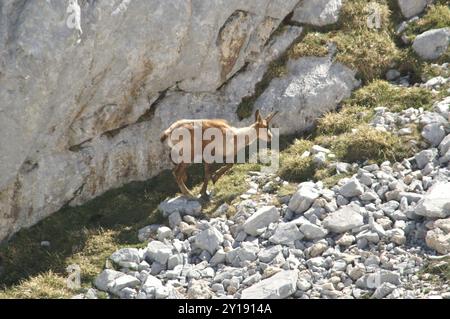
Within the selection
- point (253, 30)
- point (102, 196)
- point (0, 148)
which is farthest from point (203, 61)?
point (0, 148)

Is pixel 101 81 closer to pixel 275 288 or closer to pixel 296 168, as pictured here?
pixel 296 168

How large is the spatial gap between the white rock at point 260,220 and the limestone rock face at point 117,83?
3703 mm

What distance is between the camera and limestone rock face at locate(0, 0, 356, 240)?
53.4 ft

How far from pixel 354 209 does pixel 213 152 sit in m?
3.95

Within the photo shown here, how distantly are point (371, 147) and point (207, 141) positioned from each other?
3.72 metres

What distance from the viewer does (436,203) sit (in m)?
14.9

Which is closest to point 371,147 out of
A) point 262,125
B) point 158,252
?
point 262,125

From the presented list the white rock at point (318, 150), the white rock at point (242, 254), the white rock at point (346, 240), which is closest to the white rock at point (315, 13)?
the white rock at point (318, 150)

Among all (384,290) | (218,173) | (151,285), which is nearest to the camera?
(384,290)

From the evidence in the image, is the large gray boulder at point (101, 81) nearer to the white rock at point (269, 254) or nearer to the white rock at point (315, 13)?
the white rock at point (315, 13)

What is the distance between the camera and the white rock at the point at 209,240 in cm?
1547

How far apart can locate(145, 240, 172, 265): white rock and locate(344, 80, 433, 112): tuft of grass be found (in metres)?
6.74

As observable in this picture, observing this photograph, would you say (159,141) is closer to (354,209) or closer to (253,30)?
(253,30)

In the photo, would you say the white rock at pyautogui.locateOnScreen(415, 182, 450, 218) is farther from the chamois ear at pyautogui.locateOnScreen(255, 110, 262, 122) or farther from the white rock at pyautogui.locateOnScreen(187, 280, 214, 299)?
the chamois ear at pyautogui.locateOnScreen(255, 110, 262, 122)
